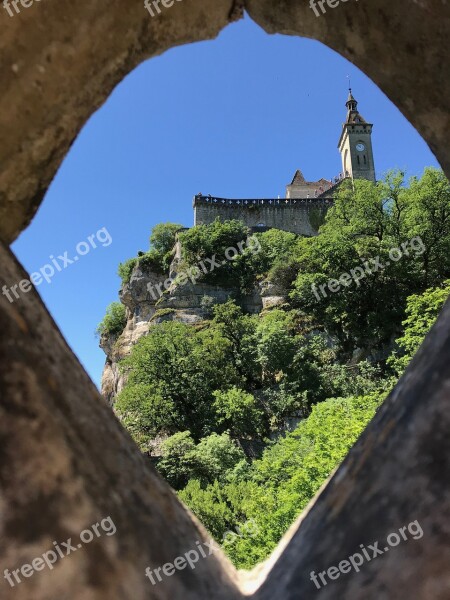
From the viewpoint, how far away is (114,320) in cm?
4512

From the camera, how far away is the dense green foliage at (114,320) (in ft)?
148

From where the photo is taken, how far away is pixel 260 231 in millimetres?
41188

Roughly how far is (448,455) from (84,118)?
1.93 meters

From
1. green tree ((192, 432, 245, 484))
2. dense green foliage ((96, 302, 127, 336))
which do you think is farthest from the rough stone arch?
dense green foliage ((96, 302, 127, 336))

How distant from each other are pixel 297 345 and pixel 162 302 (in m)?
12.6

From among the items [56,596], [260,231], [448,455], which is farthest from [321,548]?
[260,231]

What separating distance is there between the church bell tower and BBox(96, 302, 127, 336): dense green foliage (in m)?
28.0

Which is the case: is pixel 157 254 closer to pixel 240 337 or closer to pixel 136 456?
pixel 240 337

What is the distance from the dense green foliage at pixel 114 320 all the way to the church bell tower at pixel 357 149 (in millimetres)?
27990

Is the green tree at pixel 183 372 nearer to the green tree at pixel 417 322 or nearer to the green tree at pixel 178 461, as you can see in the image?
the green tree at pixel 178 461

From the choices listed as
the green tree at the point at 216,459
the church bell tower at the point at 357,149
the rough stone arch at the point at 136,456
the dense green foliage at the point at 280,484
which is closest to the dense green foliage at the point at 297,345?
the green tree at the point at 216,459

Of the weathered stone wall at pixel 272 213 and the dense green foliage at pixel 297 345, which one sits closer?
the dense green foliage at pixel 297 345

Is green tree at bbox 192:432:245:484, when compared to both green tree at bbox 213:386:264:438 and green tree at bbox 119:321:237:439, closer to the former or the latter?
green tree at bbox 213:386:264:438

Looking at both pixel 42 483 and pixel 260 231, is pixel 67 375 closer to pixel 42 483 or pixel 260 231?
pixel 42 483
